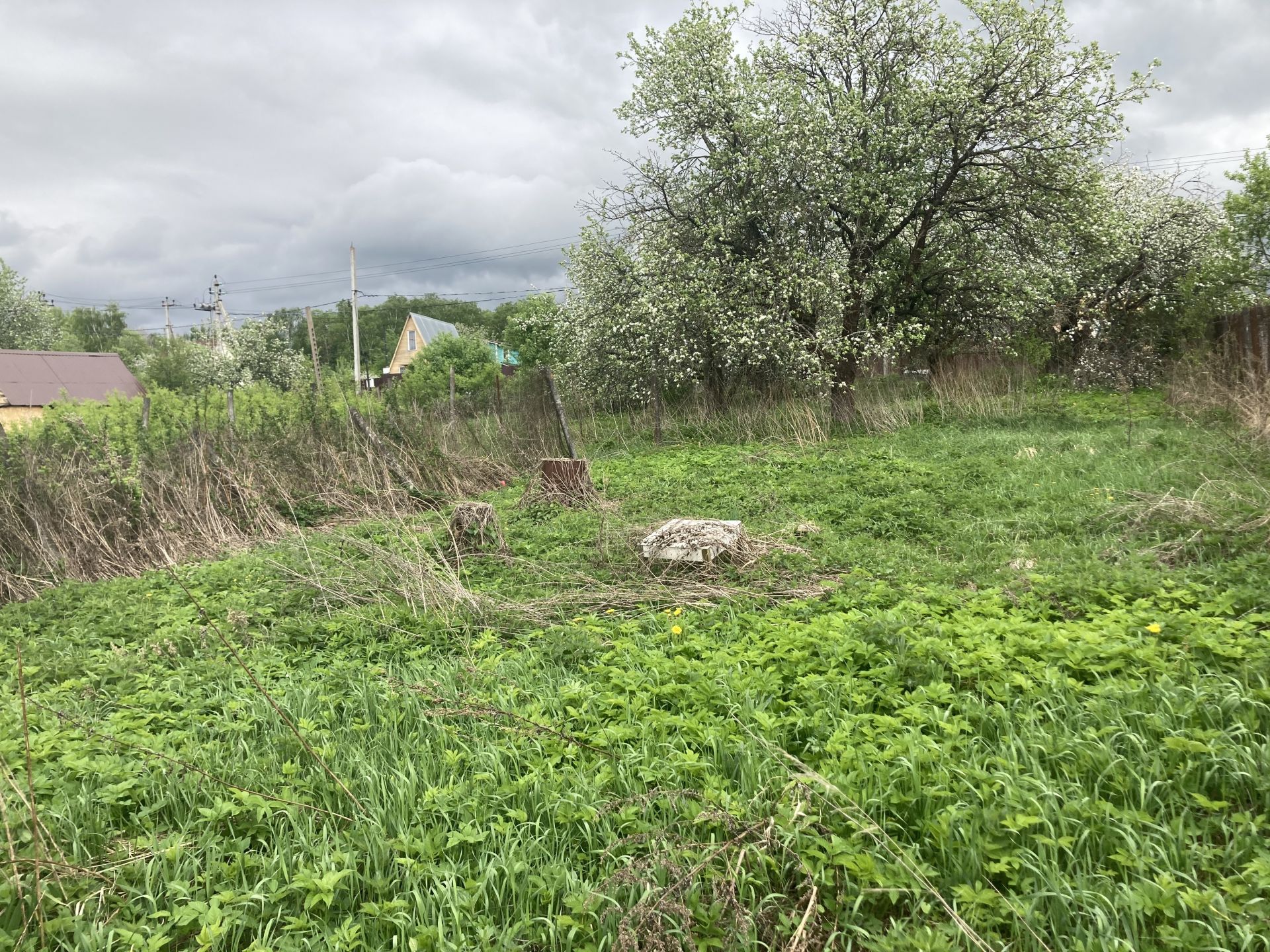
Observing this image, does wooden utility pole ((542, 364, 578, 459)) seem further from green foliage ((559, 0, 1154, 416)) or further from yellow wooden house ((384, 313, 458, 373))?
yellow wooden house ((384, 313, 458, 373))

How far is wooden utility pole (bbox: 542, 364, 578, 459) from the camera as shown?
1131cm

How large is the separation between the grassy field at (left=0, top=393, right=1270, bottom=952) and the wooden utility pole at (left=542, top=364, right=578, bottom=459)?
608 cm

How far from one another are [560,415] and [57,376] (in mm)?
29438

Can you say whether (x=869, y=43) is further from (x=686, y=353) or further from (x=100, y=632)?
(x=100, y=632)

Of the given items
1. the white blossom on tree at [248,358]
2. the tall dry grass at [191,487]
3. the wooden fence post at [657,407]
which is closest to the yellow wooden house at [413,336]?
the white blossom on tree at [248,358]

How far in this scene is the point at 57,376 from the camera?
2958 cm

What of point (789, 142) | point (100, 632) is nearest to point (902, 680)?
point (100, 632)

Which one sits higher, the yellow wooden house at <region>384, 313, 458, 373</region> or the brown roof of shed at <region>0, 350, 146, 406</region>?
the yellow wooden house at <region>384, 313, 458, 373</region>

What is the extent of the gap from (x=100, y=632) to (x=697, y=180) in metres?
12.8

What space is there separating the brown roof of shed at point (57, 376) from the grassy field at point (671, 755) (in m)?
28.6

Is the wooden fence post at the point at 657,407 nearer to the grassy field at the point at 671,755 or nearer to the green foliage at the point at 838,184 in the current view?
the green foliage at the point at 838,184

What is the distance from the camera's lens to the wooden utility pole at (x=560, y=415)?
37.1 ft

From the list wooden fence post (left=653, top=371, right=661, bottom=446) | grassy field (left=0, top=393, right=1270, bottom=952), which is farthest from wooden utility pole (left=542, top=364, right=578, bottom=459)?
grassy field (left=0, top=393, right=1270, bottom=952)

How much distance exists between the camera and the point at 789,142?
41.7ft
